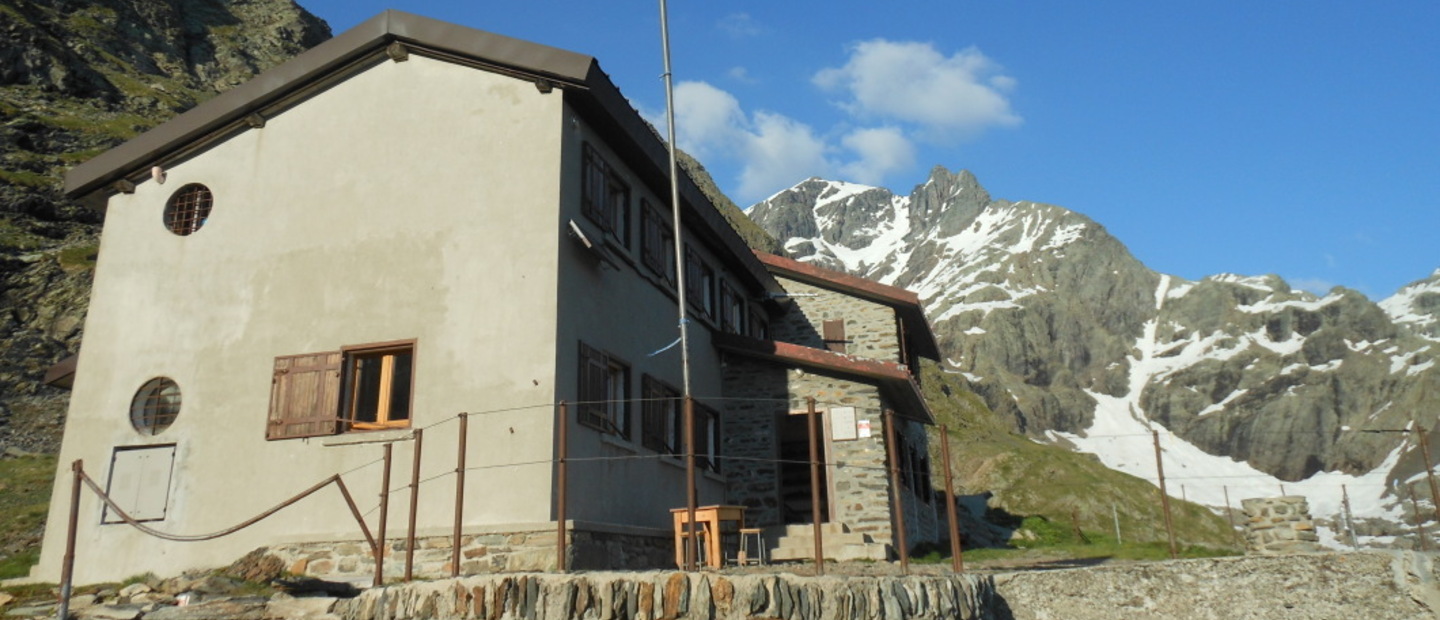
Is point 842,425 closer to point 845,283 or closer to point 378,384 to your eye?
point 845,283

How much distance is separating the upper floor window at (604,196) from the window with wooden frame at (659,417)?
7.03ft

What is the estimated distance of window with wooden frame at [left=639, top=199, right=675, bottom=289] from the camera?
626 inches

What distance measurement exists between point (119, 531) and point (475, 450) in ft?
16.1

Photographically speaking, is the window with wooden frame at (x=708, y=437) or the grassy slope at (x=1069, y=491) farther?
the grassy slope at (x=1069, y=491)

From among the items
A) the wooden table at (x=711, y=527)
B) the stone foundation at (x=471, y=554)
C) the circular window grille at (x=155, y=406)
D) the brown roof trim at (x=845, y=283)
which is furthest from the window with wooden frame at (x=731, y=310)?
the circular window grille at (x=155, y=406)

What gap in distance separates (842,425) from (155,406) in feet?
34.8

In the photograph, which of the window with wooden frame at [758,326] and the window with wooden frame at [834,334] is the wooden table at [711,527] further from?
the window with wooden frame at [834,334]

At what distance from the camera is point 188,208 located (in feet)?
47.5

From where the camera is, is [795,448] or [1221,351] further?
[1221,351]

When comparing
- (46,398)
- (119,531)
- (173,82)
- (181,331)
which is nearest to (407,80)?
(181,331)

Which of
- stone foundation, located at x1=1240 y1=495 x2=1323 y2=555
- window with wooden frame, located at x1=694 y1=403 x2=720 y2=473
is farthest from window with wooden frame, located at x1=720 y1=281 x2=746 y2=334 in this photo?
stone foundation, located at x1=1240 y1=495 x2=1323 y2=555

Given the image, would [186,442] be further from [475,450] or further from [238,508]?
[475,450]

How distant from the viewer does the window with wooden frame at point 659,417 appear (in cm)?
1470

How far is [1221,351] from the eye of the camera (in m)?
123
